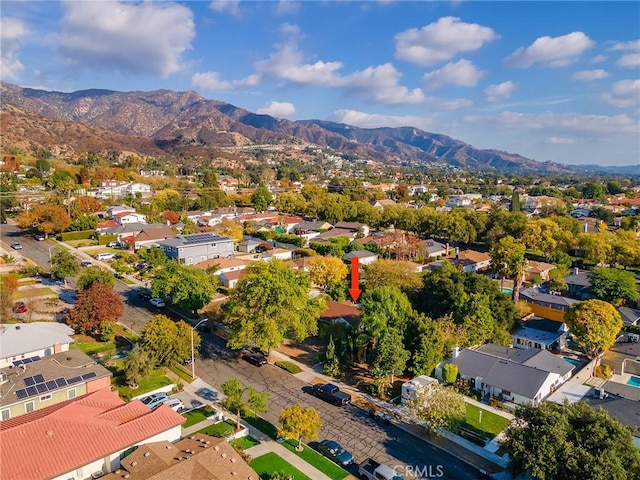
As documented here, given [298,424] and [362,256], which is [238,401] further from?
[362,256]

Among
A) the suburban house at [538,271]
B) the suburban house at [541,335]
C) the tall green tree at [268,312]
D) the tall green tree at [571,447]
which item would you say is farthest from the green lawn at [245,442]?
the suburban house at [538,271]

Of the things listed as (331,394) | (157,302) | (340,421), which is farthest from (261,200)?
(340,421)

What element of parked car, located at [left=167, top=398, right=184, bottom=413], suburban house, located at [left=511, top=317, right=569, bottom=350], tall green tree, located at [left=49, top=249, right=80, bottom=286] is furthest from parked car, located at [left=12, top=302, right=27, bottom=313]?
suburban house, located at [left=511, top=317, right=569, bottom=350]

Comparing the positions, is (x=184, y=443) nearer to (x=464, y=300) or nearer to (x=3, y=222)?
(x=464, y=300)

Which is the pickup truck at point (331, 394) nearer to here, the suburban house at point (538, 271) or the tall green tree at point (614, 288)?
the tall green tree at point (614, 288)

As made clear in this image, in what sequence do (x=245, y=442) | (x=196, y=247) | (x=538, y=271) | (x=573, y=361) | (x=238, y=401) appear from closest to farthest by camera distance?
(x=245, y=442) → (x=238, y=401) → (x=573, y=361) → (x=538, y=271) → (x=196, y=247)

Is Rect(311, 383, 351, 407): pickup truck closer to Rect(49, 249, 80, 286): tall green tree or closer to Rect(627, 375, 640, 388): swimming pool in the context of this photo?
Rect(627, 375, 640, 388): swimming pool

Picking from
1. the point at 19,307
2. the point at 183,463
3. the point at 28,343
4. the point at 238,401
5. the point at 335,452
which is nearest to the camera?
the point at 183,463
